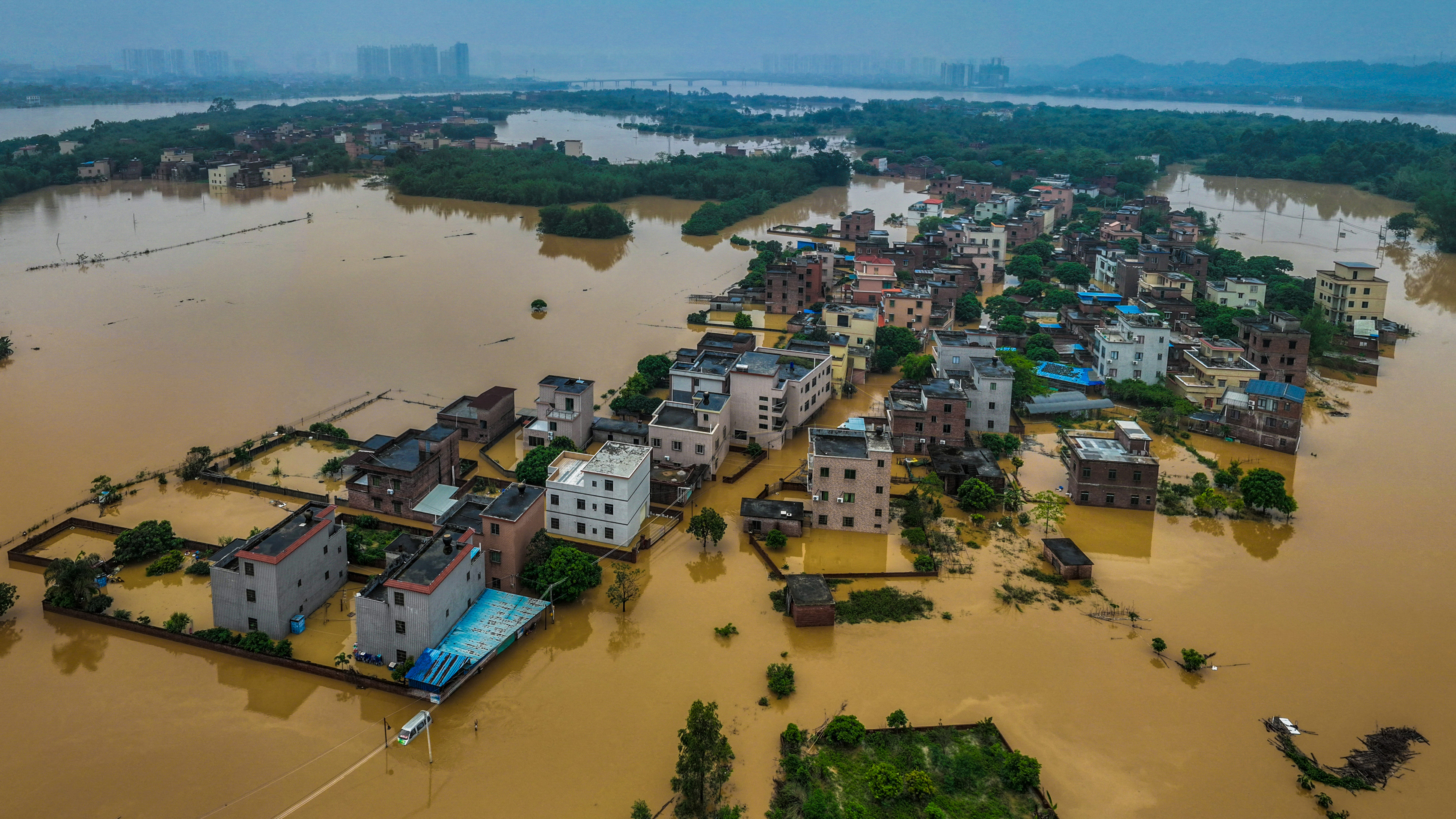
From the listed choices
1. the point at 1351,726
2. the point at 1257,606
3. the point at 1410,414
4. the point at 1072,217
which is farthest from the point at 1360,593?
the point at 1072,217

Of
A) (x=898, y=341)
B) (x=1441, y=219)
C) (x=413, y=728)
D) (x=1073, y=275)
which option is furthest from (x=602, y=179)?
(x=413, y=728)

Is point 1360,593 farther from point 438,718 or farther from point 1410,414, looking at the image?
point 438,718

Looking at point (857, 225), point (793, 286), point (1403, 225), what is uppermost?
point (1403, 225)

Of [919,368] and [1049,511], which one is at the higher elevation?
[919,368]

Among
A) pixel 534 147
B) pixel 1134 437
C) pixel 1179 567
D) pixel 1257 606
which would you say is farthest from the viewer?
pixel 534 147

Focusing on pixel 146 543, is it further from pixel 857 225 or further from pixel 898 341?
pixel 857 225

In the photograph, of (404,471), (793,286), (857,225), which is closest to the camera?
(404,471)

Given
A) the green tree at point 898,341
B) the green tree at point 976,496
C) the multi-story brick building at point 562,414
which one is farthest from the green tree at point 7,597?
the green tree at point 898,341
